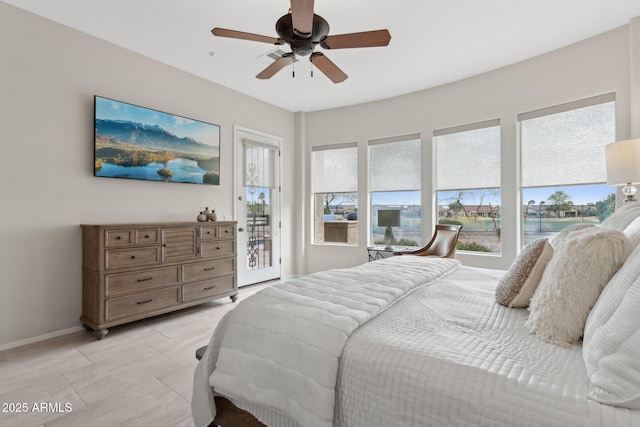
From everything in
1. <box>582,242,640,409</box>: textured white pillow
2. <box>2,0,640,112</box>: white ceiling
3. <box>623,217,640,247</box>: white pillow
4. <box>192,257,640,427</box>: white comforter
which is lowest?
<box>192,257,640,427</box>: white comforter

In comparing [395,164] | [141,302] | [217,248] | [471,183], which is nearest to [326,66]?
[217,248]

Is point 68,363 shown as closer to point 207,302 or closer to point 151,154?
point 207,302

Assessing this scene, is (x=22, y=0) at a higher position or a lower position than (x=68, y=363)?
higher

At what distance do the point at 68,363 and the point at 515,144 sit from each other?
501cm

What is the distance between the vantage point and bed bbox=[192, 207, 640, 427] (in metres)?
0.79

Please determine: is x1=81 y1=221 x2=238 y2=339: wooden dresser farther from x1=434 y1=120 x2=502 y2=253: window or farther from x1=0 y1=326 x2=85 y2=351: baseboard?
x1=434 y1=120 x2=502 y2=253: window

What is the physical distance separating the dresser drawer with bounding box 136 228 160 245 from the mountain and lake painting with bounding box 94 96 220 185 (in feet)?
2.28

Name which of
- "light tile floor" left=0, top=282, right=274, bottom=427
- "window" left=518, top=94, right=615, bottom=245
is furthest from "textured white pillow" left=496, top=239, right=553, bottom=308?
"window" left=518, top=94, right=615, bottom=245

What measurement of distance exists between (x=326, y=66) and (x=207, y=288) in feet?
9.03

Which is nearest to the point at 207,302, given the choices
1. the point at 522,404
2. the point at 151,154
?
the point at 151,154

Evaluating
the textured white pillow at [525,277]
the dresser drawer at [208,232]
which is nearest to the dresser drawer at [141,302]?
the dresser drawer at [208,232]

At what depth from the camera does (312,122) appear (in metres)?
5.51

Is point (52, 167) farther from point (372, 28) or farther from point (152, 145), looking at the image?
point (372, 28)

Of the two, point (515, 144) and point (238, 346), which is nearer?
point (238, 346)
